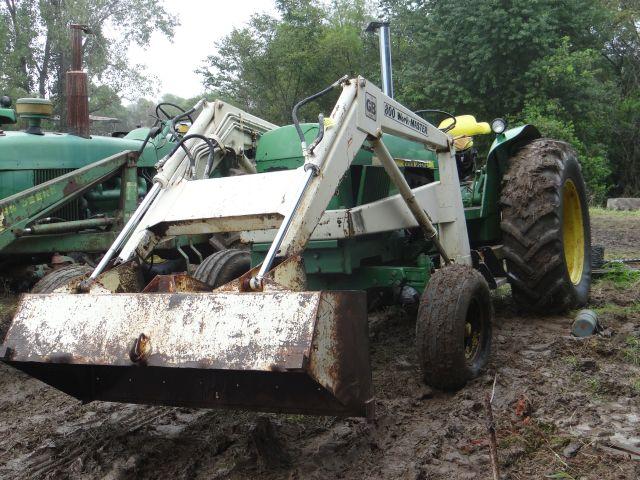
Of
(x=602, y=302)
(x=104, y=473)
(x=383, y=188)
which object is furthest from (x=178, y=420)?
(x=602, y=302)

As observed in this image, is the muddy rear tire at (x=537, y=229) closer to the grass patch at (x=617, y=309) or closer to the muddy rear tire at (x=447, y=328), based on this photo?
the grass patch at (x=617, y=309)

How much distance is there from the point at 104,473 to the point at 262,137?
257cm

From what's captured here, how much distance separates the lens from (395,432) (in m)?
3.25

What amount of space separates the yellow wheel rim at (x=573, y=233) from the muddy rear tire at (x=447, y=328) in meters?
2.34

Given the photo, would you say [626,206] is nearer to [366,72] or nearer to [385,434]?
[366,72]

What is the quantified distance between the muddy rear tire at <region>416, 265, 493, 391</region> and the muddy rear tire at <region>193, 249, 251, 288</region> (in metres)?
1.77

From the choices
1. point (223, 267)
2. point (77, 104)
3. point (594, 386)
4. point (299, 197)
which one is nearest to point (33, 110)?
point (77, 104)

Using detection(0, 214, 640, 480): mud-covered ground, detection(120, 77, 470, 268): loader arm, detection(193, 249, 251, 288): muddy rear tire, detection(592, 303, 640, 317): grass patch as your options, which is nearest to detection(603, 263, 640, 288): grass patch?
detection(592, 303, 640, 317): grass patch

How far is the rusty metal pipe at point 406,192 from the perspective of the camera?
3.85m

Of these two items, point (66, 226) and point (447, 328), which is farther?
point (66, 226)

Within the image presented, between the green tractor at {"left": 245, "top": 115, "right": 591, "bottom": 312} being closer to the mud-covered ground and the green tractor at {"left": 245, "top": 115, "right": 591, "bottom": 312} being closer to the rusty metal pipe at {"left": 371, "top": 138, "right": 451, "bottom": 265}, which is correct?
the rusty metal pipe at {"left": 371, "top": 138, "right": 451, "bottom": 265}

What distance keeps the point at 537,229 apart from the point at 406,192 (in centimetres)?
133

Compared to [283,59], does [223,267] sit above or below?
below

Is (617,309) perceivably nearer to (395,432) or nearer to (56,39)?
(395,432)
